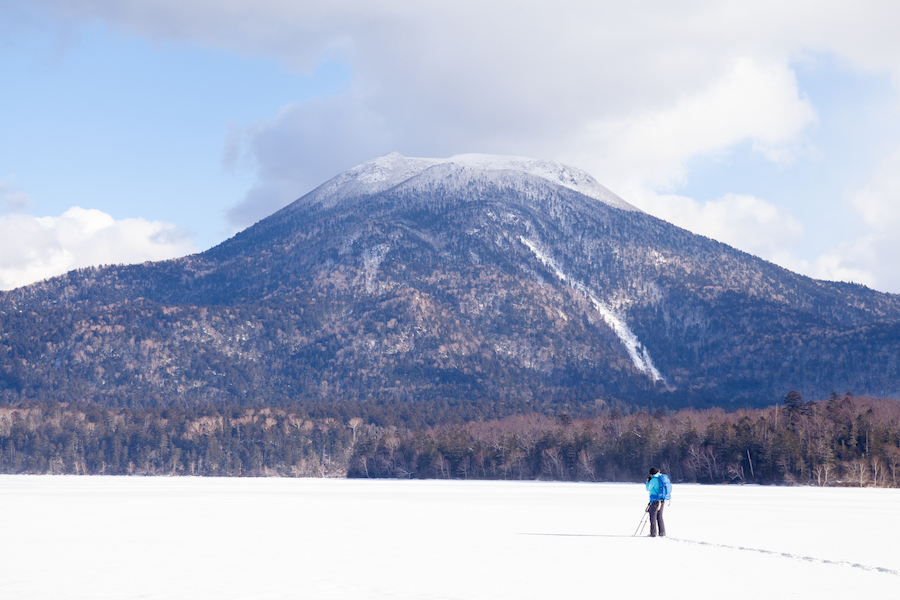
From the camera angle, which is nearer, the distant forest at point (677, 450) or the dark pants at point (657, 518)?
the dark pants at point (657, 518)

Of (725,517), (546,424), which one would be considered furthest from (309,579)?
(546,424)

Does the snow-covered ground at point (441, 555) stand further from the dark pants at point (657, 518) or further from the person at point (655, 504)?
the person at point (655, 504)

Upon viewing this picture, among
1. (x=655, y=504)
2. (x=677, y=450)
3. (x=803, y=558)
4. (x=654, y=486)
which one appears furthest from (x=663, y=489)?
(x=677, y=450)

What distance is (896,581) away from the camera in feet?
92.4

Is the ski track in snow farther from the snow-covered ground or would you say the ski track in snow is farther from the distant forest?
the distant forest

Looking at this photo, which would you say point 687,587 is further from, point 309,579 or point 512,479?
point 512,479

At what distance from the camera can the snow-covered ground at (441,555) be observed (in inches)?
1049

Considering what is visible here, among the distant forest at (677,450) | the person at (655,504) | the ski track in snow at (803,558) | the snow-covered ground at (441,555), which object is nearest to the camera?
the snow-covered ground at (441,555)

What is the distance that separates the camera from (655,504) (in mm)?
39188

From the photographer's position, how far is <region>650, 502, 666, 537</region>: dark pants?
39.3m

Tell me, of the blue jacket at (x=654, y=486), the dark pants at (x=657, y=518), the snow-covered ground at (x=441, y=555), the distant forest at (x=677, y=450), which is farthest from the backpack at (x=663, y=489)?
the distant forest at (x=677, y=450)

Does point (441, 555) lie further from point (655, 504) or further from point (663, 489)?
point (655, 504)

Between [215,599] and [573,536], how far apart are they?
Result: 21.2 m

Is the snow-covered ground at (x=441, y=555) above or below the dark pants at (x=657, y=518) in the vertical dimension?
below
